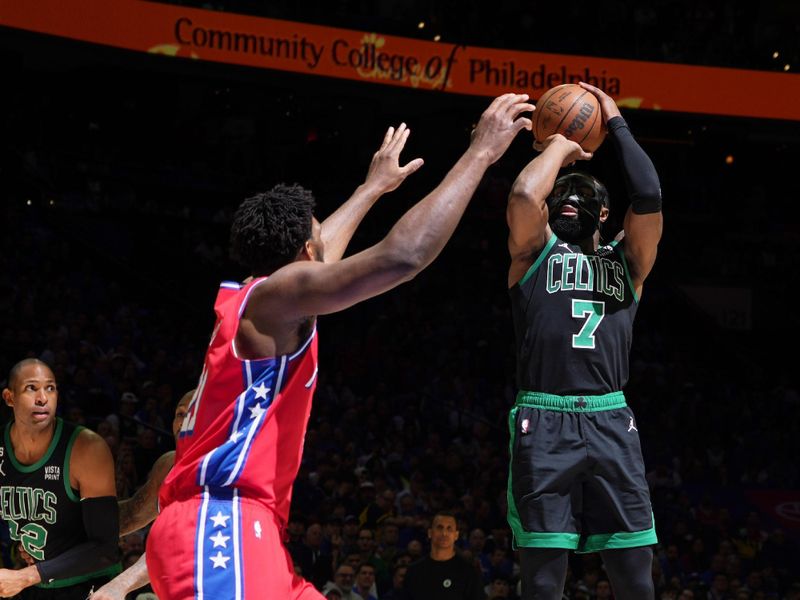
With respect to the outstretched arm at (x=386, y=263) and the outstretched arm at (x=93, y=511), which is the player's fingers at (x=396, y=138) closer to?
the outstretched arm at (x=386, y=263)

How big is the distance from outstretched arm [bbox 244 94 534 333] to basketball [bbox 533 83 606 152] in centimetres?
138

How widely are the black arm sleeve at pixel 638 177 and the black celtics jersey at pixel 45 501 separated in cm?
Answer: 258

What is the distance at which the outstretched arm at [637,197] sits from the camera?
4473mm

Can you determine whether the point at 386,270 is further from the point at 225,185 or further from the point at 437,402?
the point at 225,185

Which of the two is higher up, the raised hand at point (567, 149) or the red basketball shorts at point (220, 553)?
the raised hand at point (567, 149)

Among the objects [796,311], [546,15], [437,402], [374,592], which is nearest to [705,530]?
[437,402]

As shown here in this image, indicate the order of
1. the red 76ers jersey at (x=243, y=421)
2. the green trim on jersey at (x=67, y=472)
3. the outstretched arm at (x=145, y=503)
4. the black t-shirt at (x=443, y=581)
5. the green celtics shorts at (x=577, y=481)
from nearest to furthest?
1. the red 76ers jersey at (x=243, y=421)
2. the green celtics shorts at (x=577, y=481)
3. the green trim on jersey at (x=67, y=472)
4. the outstretched arm at (x=145, y=503)
5. the black t-shirt at (x=443, y=581)

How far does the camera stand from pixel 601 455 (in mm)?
4297

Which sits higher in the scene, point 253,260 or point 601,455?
point 253,260

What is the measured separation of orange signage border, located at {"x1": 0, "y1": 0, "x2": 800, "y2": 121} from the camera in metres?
14.2

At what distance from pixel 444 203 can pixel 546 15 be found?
15640 mm

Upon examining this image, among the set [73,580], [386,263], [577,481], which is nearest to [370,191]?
[386,263]

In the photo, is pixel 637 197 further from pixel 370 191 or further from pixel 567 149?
pixel 370 191

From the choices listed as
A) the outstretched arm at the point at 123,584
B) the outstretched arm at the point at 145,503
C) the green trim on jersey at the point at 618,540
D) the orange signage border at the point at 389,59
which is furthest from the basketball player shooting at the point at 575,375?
the orange signage border at the point at 389,59
